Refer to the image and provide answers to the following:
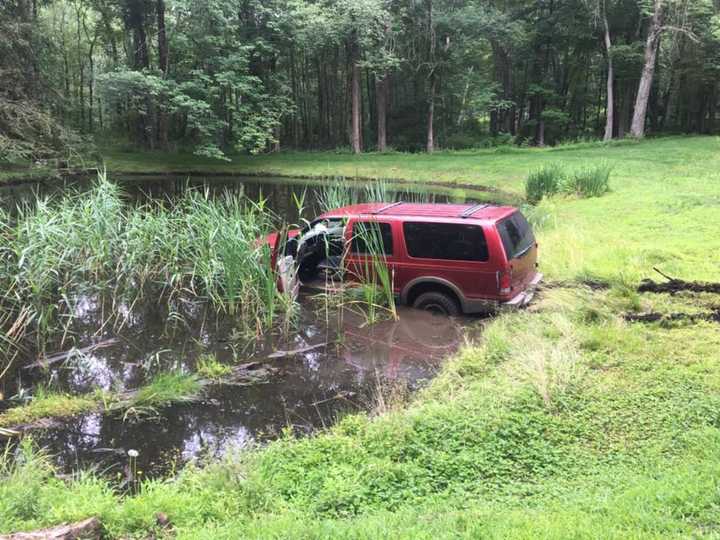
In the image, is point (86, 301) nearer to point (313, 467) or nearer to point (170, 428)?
point (170, 428)

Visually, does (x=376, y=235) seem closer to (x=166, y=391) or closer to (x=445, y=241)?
(x=445, y=241)

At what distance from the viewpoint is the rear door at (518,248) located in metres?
7.61

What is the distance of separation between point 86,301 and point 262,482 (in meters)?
5.99

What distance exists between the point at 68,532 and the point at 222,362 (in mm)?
3859

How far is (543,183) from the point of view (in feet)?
53.8

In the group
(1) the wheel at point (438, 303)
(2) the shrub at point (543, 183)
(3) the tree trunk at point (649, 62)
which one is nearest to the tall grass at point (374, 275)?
(1) the wheel at point (438, 303)

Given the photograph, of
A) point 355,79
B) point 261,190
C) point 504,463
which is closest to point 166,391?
point 504,463

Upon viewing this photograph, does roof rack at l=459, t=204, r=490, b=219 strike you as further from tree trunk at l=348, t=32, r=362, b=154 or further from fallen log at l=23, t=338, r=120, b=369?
tree trunk at l=348, t=32, r=362, b=154

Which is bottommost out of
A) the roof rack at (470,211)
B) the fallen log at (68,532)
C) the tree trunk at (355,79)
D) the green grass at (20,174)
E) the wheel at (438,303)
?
the fallen log at (68,532)

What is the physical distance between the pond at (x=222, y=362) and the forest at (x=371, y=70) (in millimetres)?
11849

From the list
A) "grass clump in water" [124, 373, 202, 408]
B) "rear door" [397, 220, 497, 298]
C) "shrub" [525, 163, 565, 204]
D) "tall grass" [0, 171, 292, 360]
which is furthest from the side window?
"shrub" [525, 163, 565, 204]

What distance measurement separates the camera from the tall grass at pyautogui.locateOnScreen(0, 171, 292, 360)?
25.3 feet

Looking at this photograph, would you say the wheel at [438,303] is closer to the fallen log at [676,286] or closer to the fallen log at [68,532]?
the fallen log at [676,286]

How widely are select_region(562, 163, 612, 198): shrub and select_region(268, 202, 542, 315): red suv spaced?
8.04 meters
